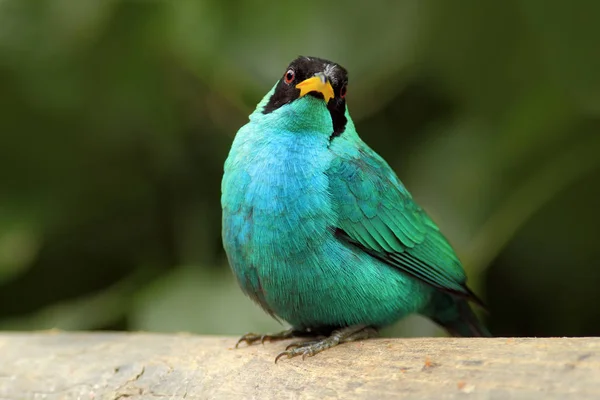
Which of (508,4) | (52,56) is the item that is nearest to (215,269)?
(52,56)

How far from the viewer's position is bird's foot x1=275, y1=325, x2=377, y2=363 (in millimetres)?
2324

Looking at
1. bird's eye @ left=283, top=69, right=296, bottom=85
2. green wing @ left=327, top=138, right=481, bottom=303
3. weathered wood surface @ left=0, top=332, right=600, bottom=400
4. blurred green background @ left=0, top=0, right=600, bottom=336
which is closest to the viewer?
weathered wood surface @ left=0, top=332, right=600, bottom=400

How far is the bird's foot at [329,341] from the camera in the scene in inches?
91.5

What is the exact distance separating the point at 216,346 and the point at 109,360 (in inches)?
15.4

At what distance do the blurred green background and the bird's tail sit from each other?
286 millimetres

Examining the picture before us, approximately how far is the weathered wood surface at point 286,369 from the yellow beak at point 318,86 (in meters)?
0.90

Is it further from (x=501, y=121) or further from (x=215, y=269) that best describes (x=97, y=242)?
(x=501, y=121)

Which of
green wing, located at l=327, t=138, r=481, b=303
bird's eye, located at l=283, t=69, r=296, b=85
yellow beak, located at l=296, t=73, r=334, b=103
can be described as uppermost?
bird's eye, located at l=283, t=69, r=296, b=85

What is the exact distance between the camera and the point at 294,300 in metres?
2.47

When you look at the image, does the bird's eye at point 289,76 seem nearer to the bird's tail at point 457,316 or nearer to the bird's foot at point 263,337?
the bird's foot at point 263,337

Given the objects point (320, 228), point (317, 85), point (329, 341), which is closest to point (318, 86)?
point (317, 85)

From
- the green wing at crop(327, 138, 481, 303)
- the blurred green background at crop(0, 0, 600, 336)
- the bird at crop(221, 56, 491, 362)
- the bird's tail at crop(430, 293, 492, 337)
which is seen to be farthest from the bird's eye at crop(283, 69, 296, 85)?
the bird's tail at crop(430, 293, 492, 337)

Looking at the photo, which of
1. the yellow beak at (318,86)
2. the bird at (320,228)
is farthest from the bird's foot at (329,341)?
the yellow beak at (318,86)

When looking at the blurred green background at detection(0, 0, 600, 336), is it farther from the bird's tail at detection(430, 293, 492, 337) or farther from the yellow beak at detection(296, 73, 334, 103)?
the yellow beak at detection(296, 73, 334, 103)
